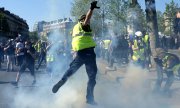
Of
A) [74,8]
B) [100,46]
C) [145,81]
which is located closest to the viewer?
[145,81]

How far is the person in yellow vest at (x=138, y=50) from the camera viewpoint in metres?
15.1

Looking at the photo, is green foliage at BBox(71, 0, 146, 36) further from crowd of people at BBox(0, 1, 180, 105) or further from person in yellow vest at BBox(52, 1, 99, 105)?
person in yellow vest at BBox(52, 1, 99, 105)

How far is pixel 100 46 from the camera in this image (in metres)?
22.2

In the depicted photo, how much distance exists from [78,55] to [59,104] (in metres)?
0.98

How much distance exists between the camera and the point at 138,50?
15.4 meters

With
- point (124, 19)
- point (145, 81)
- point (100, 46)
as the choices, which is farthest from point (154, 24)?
point (100, 46)

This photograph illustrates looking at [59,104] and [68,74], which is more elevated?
[68,74]

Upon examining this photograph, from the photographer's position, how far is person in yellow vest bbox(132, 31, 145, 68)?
1508cm

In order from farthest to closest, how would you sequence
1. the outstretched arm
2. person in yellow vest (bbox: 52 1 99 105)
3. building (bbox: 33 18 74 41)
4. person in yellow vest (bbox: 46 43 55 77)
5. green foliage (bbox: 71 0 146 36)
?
person in yellow vest (bbox: 46 43 55 77) < green foliage (bbox: 71 0 146 36) < building (bbox: 33 18 74 41) < person in yellow vest (bbox: 52 1 99 105) < the outstretched arm

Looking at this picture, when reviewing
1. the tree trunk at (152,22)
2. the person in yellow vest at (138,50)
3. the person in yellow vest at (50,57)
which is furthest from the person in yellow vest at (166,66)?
the person in yellow vest at (138,50)

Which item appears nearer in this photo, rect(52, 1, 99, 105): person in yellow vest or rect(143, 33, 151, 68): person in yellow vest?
rect(52, 1, 99, 105): person in yellow vest

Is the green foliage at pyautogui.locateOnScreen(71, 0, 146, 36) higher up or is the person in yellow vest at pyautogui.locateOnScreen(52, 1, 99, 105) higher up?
the green foliage at pyautogui.locateOnScreen(71, 0, 146, 36)

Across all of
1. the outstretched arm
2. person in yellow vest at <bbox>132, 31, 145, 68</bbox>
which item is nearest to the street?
the outstretched arm

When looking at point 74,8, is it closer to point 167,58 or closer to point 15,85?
point 15,85
